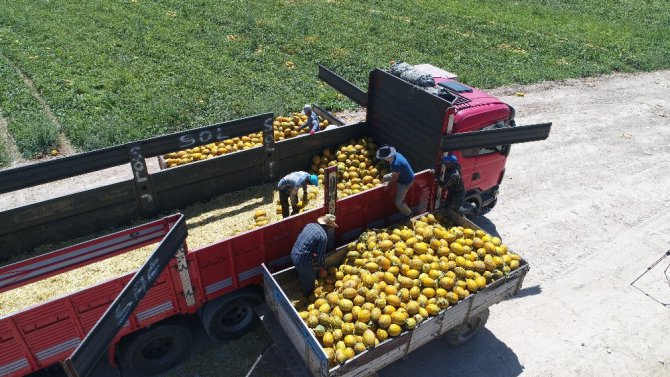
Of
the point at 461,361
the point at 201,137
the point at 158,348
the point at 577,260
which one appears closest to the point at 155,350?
A: the point at 158,348

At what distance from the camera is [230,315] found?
8.43 m

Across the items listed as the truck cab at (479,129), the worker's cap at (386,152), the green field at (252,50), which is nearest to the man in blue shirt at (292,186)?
the worker's cap at (386,152)

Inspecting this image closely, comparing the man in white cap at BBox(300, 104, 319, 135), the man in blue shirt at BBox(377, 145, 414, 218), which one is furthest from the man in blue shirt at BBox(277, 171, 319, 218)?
the man in white cap at BBox(300, 104, 319, 135)

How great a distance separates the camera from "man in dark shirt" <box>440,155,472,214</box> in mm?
9875

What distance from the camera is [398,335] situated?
716cm

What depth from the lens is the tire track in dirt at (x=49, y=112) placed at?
14653mm

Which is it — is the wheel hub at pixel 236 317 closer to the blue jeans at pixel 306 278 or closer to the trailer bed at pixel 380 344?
the trailer bed at pixel 380 344

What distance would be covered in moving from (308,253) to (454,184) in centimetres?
392

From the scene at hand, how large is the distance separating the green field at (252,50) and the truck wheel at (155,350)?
8.96 m

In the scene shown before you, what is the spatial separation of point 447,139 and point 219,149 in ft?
18.3

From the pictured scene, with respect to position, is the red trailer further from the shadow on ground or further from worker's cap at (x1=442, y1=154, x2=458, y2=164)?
the shadow on ground

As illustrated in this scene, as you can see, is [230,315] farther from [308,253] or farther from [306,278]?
[308,253]

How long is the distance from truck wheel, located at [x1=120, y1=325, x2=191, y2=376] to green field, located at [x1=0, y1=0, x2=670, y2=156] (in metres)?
8.96

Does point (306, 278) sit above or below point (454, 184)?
below
